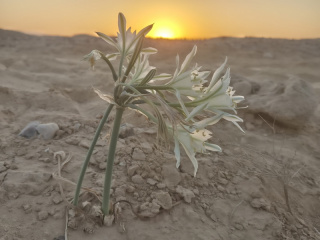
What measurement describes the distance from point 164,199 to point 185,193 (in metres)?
0.17

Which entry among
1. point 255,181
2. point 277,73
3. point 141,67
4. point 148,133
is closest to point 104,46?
point 277,73

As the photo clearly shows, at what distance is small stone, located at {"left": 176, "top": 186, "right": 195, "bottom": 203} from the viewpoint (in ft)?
6.56

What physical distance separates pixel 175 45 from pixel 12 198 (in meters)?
8.12

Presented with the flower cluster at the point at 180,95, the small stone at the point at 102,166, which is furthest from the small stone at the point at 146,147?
the flower cluster at the point at 180,95

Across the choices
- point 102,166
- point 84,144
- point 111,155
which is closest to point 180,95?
point 111,155

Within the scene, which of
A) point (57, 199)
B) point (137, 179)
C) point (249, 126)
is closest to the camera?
point (57, 199)

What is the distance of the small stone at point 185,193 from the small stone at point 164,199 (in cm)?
11

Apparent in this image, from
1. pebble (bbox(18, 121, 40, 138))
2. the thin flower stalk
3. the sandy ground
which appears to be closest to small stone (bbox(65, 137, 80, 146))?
the sandy ground

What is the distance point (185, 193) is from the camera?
2025mm

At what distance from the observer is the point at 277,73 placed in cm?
702

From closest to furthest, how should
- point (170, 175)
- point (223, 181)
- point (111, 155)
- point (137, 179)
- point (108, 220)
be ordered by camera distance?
1. point (111, 155)
2. point (108, 220)
3. point (137, 179)
4. point (170, 175)
5. point (223, 181)

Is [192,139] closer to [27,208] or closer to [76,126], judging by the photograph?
[27,208]

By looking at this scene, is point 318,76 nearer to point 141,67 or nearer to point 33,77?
point 33,77

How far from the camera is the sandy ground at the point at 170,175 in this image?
1.77 m
